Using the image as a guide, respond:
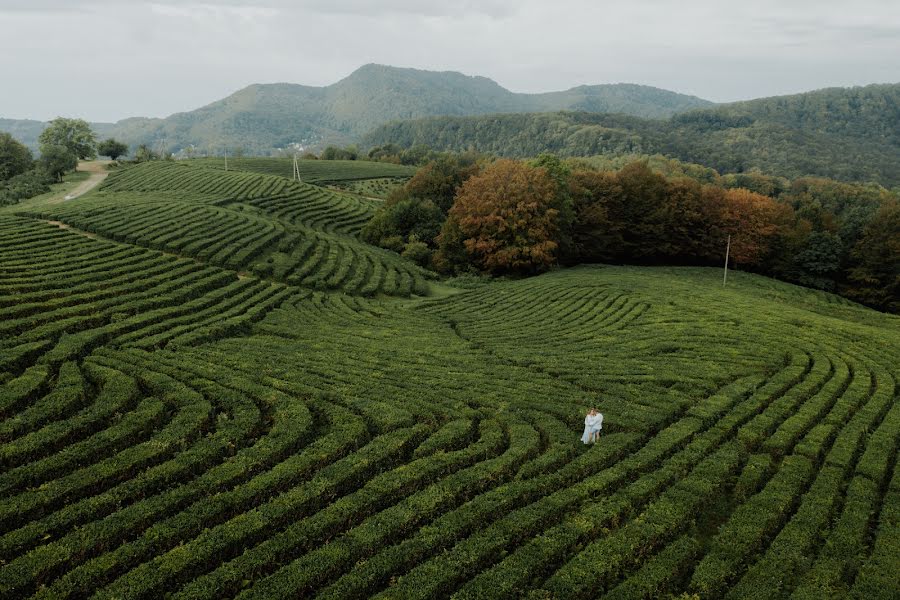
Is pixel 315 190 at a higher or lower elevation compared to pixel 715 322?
higher

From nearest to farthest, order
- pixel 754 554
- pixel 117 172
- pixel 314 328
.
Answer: pixel 754 554
pixel 314 328
pixel 117 172

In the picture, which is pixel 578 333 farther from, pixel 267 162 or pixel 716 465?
pixel 267 162

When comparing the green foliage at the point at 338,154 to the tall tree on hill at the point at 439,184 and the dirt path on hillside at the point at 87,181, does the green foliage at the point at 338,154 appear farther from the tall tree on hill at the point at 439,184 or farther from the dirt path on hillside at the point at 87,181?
the tall tree on hill at the point at 439,184

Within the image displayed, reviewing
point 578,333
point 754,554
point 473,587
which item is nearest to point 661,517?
point 754,554

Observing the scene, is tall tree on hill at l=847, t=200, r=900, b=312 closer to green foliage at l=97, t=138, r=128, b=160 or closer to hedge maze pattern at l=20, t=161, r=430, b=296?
hedge maze pattern at l=20, t=161, r=430, b=296

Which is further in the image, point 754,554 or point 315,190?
point 315,190

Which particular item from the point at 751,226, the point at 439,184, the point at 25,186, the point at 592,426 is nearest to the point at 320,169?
the point at 439,184

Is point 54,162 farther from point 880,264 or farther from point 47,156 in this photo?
point 880,264
